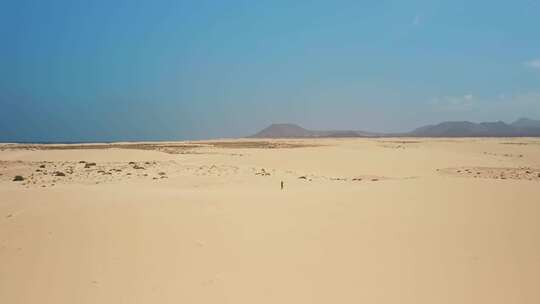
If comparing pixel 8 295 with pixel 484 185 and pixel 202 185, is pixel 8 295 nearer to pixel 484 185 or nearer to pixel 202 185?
pixel 202 185

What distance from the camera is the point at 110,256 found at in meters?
4.73

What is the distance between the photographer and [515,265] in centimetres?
467

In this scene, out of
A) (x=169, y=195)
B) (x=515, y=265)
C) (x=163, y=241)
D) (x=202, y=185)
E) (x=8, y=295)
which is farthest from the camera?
(x=202, y=185)

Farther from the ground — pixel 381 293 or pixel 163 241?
pixel 163 241

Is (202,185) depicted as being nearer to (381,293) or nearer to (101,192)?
(101,192)

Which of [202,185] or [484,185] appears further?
[202,185]

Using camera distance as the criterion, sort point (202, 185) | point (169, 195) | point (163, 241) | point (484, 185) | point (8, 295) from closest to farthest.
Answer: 1. point (8, 295)
2. point (163, 241)
3. point (169, 195)
4. point (484, 185)
5. point (202, 185)

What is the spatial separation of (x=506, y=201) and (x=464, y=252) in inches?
118

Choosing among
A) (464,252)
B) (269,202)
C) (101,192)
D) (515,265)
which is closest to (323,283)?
(464,252)

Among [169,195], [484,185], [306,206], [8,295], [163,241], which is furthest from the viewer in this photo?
[484,185]

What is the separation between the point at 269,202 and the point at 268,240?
6.61 ft

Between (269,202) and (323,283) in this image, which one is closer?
(323,283)

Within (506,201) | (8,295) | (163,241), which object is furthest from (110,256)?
(506,201)

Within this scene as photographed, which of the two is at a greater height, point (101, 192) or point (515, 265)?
point (101, 192)
